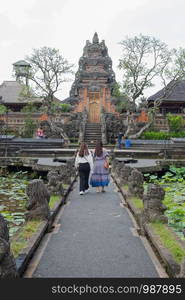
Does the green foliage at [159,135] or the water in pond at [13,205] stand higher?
the green foliage at [159,135]

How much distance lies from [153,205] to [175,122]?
1115 inches

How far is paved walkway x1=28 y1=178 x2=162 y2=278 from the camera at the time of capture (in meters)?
4.39

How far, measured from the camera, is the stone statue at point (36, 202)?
6.41 meters

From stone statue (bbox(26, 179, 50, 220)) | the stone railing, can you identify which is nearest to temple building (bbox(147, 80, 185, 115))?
the stone railing

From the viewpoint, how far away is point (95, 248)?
17.3 feet

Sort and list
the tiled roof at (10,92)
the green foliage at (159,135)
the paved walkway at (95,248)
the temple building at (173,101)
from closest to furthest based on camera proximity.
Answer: the paved walkway at (95,248) → the green foliage at (159,135) → the temple building at (173,101) → the tiled roof at (10,92)

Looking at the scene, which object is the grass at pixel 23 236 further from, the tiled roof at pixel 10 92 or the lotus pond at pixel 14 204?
the tiled roof at pixel 10 92

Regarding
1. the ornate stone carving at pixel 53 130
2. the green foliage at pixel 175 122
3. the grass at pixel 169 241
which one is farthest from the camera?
the green foliage at pixel 175 122

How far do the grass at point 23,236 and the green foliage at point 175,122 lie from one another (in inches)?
1137

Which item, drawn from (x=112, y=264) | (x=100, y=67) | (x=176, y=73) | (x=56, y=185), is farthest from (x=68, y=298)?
(x=100, y=67)

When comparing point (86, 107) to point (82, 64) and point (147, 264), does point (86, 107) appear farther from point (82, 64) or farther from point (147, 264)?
point (147, 264)

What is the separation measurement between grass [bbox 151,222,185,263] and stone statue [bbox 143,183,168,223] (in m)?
0.14

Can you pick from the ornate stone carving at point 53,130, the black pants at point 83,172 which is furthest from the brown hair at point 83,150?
the ornate stone carving at point 53,130

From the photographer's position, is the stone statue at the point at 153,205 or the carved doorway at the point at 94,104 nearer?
the stone statue at the point at 153,205
